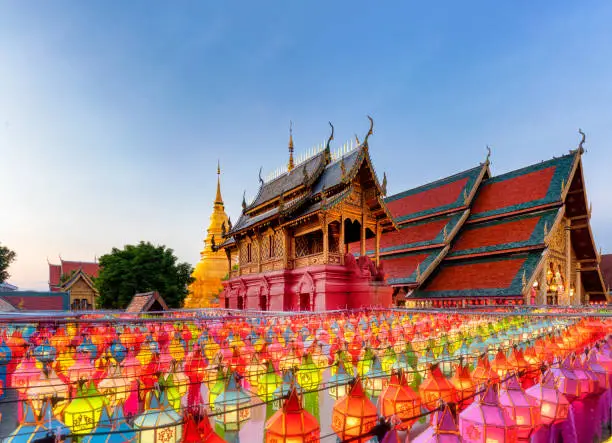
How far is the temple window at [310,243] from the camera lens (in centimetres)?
2309

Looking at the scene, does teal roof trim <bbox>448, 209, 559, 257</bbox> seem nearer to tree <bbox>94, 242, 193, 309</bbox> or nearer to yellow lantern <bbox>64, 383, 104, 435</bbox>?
tree <bbox>94, 242, 193, 309</bbox>

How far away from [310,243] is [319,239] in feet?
2.01

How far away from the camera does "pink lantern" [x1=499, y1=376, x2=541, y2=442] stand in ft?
13.8

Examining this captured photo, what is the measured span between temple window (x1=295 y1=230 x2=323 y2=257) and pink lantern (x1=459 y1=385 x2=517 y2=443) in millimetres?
19097

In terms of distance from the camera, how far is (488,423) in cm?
377

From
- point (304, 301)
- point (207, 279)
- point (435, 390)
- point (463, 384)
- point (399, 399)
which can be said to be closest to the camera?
point (399, 399)

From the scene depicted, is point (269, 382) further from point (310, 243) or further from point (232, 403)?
point (310, 243)

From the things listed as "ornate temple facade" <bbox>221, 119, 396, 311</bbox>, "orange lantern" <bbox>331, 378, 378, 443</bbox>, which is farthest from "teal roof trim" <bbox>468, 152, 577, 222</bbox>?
"orange lantern" <bbox>331, 378, 378, 443</bbox>

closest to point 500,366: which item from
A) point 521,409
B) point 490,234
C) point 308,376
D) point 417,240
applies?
point 521,409

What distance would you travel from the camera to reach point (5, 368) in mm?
7539

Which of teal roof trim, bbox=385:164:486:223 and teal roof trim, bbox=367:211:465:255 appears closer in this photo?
teal roof trim, bbox=367:211:465:255

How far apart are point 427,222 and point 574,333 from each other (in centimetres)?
2013

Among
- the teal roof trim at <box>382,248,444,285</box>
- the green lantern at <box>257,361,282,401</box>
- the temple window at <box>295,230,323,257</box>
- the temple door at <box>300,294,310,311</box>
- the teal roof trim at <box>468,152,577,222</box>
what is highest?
the teal roof trim at <box>468,152,577,222</box>

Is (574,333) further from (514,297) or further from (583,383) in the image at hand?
(514,297)
